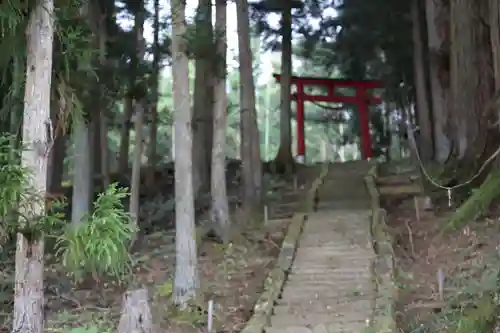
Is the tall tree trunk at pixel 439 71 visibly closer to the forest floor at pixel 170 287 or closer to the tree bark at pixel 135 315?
the forest floor at pixel 170 287

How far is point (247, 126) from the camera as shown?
1502 cm

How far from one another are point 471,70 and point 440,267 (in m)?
5.14

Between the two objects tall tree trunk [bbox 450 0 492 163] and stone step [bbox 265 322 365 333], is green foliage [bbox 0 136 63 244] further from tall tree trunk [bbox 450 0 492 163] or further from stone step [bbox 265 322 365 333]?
tall tree trunk [bbox 450 0 492 163]

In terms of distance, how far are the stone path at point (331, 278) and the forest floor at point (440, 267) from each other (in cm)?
53

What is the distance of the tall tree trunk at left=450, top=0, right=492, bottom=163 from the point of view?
13.0 m

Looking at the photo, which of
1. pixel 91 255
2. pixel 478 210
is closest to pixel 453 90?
pixel 478 210

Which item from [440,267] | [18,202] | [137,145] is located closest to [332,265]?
[440,267]

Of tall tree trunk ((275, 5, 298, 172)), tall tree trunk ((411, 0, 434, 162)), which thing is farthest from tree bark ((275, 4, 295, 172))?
tall tree trunk ((411, 0, 434, 162))

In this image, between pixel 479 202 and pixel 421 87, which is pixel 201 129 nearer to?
pixel 421 87

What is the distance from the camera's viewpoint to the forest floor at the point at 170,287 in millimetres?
8672

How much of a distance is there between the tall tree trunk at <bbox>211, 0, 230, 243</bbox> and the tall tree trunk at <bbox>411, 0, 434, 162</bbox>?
950 cm

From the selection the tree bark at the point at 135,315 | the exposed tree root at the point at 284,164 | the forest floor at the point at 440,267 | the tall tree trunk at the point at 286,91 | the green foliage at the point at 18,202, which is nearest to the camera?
the green foliage at the point at 18,202

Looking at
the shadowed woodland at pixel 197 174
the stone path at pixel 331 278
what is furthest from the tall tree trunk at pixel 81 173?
the stone path at pixel 331 278

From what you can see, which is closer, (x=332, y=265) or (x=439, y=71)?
(x=332, y=265)
